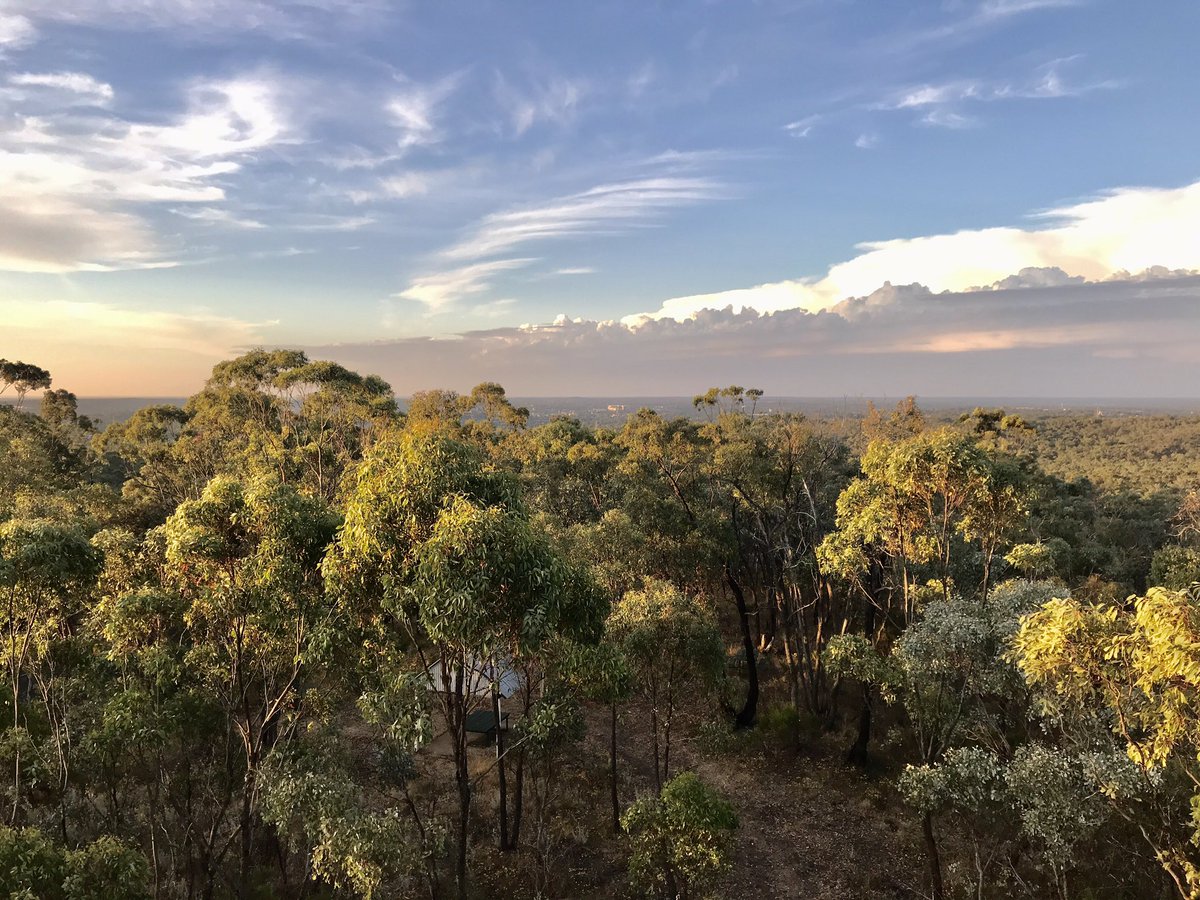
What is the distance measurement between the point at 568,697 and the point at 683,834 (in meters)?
3.39

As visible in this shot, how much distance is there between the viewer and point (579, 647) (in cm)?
1061

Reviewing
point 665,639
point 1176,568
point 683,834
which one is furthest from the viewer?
point 1176,568

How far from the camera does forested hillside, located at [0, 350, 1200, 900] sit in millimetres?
8383

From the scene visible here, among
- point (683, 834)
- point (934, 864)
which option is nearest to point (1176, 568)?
point (934, 864)

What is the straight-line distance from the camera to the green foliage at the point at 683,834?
10.5 m

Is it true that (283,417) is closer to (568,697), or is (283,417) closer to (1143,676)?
(568,697)

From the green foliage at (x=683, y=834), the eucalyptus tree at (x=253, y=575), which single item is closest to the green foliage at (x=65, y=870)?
the eucalyptus tree at (x=253, y=575)

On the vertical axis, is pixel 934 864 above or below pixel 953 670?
below

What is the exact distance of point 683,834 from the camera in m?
10.6

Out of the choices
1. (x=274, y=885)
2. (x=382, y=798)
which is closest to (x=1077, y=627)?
(x=274, y=885)

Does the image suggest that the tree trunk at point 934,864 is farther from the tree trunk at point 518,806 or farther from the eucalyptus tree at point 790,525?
the tree trunk at point 518,806

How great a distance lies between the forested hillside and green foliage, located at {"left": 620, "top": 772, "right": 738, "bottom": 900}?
64 millimetres

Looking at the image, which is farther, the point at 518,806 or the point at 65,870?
the point at 518,806

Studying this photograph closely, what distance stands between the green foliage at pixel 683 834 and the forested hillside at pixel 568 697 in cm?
6
